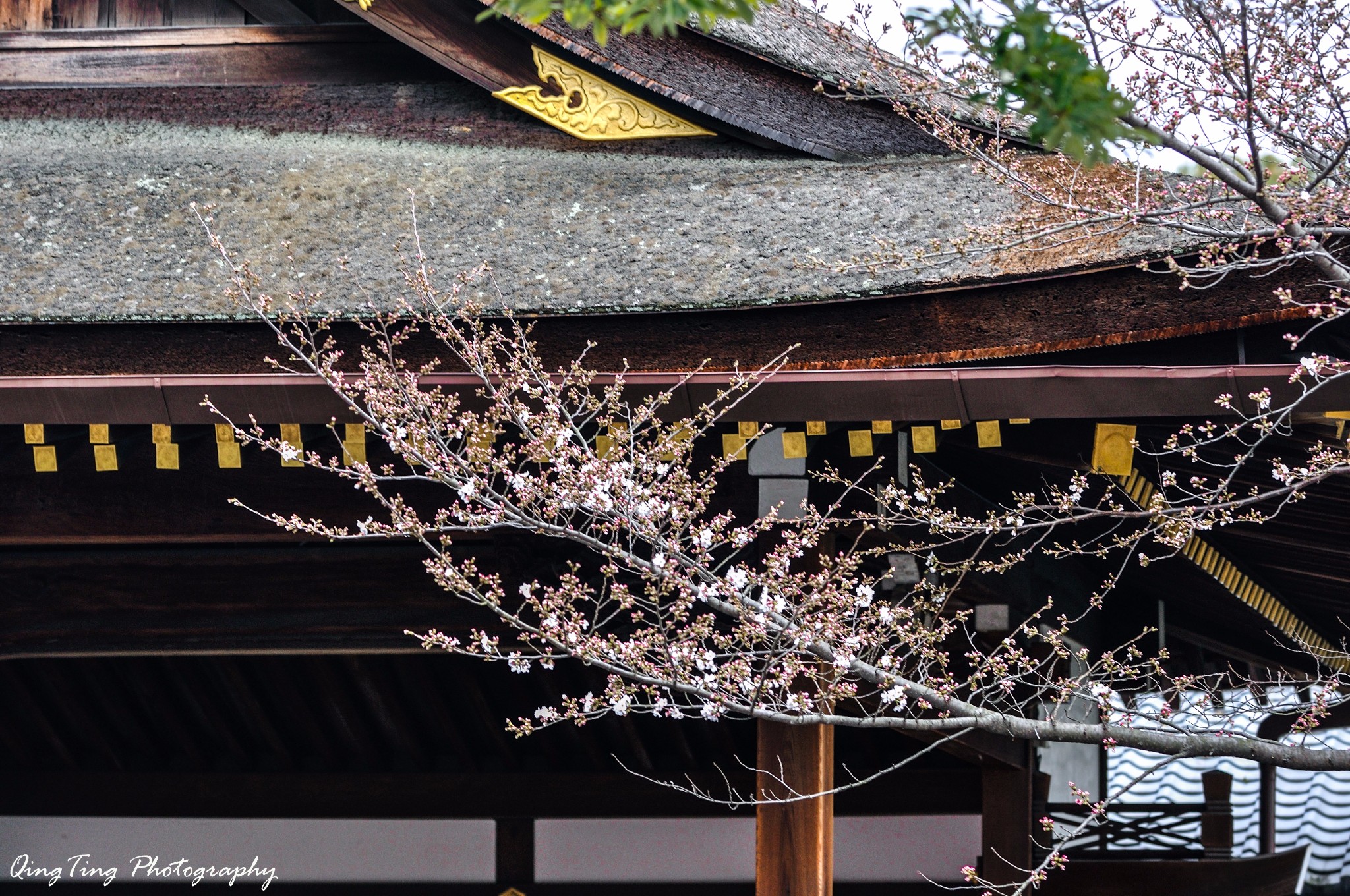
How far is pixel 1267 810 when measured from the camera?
9367mm

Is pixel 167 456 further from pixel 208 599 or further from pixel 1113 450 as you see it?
pixel 1113 450

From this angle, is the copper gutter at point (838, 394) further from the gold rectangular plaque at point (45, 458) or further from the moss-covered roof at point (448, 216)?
the moss-covered roof at point (448, 216)

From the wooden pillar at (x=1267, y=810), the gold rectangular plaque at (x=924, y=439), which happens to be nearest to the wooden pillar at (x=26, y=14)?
the gold rectangular plaque at (x=924, y=439)

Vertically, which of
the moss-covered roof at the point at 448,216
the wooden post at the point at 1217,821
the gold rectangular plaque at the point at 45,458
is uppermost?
the moss-covered roof at the point at 448,216

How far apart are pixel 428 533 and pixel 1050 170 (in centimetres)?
228

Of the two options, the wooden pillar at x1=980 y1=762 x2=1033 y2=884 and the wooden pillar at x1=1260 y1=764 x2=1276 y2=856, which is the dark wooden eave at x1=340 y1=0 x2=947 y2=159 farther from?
the wooden pillar at x1=1260 y1=764 x2=1276 y2=856

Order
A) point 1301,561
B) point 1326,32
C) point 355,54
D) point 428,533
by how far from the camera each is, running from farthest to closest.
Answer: point 355,54, point 1301,561, point 428,533, point 1326,32

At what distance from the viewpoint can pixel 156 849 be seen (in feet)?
21.0

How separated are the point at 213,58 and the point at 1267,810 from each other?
8.00 meters

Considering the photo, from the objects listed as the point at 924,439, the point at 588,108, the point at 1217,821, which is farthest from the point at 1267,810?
the point at 924,439

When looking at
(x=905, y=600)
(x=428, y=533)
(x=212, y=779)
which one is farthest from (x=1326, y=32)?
(x=212, y=779)

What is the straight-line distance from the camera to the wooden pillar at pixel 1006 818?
18.8 feet

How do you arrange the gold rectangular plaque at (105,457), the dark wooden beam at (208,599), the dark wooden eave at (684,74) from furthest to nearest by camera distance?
the dark wooden eave at (684,74), the dark wooden beam at (208,599), the gold rectangular plaque at (105,457)

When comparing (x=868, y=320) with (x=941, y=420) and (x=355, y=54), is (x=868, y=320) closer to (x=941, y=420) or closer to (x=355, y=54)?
(x=941, y=420)
